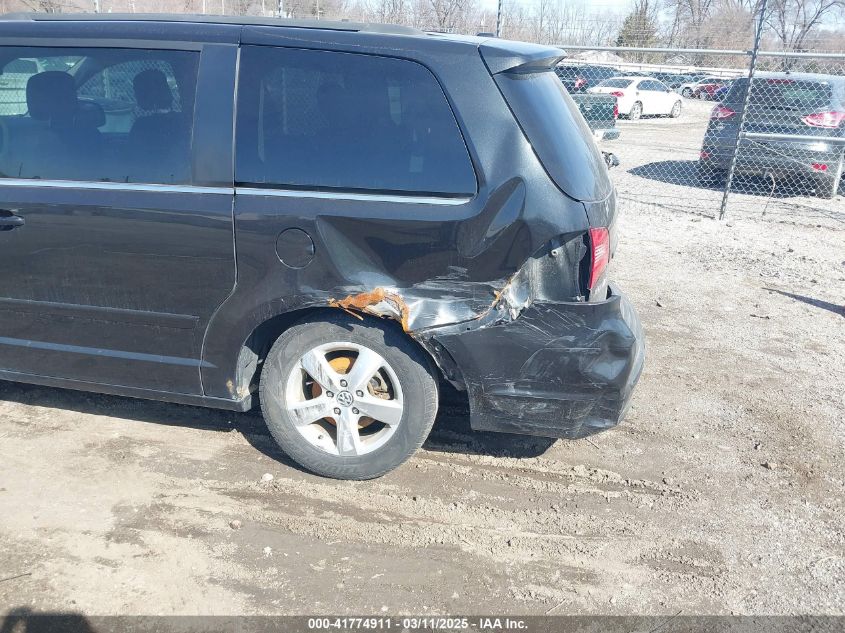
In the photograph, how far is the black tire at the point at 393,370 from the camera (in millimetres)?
3246

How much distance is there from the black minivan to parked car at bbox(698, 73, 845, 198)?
7.92 meters

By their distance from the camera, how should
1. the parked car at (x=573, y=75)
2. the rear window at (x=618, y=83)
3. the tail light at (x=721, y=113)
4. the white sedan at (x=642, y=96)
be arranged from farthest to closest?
1. the rear window at (x=618, y=83)
2. the white sedan at (x=642, y=96)
3. the parked car at (x=573, y=75)
4. the tail light at (x=721, y=113)

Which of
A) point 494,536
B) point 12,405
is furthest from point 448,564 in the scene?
point 12,405

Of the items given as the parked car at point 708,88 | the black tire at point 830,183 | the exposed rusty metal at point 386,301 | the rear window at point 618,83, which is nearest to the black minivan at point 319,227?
the exposed rusty metal at point 386,301

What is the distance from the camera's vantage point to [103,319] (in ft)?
11.3

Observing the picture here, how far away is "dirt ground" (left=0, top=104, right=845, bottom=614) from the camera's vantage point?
282 centimetres

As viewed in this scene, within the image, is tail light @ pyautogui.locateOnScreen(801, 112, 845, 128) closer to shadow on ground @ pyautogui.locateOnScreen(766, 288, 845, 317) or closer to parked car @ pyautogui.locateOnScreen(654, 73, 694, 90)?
shadow on ground @ pyautogui.locateOnScreen(766, 288, 845, 317)

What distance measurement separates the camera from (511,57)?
313 cm

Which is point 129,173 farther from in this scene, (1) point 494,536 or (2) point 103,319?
(1) point 494,536

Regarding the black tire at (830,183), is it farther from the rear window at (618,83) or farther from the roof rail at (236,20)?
the rear window at (618,83)

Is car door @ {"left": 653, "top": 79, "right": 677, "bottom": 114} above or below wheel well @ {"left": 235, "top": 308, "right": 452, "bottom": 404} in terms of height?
above

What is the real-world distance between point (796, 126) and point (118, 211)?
31.4 feet

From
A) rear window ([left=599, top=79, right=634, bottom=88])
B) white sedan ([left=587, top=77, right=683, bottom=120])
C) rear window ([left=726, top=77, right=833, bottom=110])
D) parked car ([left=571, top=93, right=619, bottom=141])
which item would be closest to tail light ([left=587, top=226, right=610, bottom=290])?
rear window ([left=726, top=77, right=833, bottom=110])

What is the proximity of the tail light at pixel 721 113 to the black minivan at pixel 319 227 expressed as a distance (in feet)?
28.9
